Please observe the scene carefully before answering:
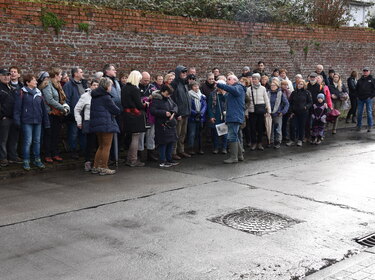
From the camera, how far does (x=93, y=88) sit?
34.7 ft

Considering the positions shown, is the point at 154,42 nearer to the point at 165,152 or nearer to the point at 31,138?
the point at 165,152

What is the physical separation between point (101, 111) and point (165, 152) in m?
1.90

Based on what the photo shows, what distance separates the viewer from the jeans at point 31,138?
9.99 meters

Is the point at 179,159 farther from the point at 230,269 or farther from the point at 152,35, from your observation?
the point at 230,269

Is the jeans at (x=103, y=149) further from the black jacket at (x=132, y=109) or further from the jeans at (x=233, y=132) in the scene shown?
the jeans at (x=233, y=132)

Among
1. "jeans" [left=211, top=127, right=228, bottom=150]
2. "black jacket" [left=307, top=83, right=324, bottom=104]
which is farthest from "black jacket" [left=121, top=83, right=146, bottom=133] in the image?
"black jacket" [left=307, top=83, right=324, bottom=104]

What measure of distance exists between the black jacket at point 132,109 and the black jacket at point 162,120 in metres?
0.31

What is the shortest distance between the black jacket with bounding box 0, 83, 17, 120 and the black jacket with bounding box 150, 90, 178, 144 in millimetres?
2777

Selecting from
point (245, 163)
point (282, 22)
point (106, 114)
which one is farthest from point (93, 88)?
point (282, 22)

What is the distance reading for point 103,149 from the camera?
10.2 m

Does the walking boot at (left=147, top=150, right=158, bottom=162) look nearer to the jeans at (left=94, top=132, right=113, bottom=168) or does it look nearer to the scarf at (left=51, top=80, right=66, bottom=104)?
the jeans at (left=94, top=132, right=113, bottom=168)

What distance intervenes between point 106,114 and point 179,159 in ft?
8.31

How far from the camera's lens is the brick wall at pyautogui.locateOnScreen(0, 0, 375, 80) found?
11219 mm

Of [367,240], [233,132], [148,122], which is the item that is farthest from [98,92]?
[367,240]
